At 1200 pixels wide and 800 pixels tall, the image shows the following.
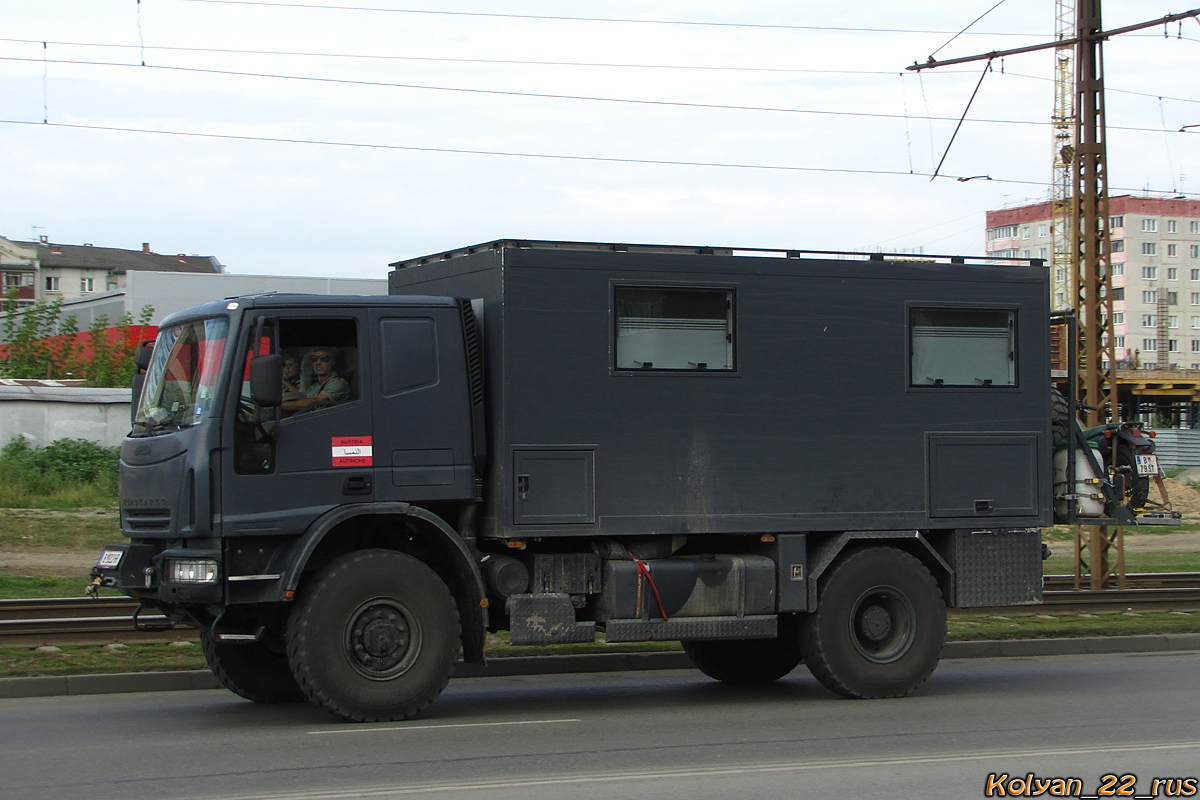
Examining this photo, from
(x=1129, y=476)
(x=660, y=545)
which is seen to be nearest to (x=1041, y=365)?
(x=1129, y=476)

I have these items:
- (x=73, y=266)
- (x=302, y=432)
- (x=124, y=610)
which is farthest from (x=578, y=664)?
(x=73, y=266)

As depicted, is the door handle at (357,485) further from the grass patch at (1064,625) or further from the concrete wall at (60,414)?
the concrete wall at (60,414)

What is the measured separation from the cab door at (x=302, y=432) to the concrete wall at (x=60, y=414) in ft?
72.6

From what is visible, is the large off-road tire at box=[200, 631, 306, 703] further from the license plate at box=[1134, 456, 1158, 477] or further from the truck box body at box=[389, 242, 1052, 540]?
the license plate at box=[1134, 456, 1158, 477]

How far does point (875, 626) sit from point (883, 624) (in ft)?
0.26

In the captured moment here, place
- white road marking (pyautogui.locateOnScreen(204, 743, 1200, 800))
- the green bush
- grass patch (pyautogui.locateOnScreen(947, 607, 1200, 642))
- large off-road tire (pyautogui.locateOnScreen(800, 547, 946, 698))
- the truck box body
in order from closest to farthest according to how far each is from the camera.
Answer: white road marking (pyautogui.locateOnScreen(204, 743, 1200, 800))
the truck box body
large off-road tire (pyautogui.locateOnScreen(800, 547, 946, 698))
grass patch (pyautogui.locateOnScreen(947, 607, 1200, 642))
the green bush

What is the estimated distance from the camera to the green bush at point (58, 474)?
87.2ft

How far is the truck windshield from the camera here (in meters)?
9.27

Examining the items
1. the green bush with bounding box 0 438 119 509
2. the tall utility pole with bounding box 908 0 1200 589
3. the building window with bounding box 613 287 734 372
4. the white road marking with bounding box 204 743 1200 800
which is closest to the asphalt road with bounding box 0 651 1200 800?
the white road marking with bounding box 204 743 1200 800

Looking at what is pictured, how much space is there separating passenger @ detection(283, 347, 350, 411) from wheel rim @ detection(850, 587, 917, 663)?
436 cm

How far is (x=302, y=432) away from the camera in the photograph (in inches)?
367

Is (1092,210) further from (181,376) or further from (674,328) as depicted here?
(181,376)

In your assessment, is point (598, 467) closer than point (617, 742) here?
No

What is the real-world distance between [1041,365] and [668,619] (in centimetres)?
396
